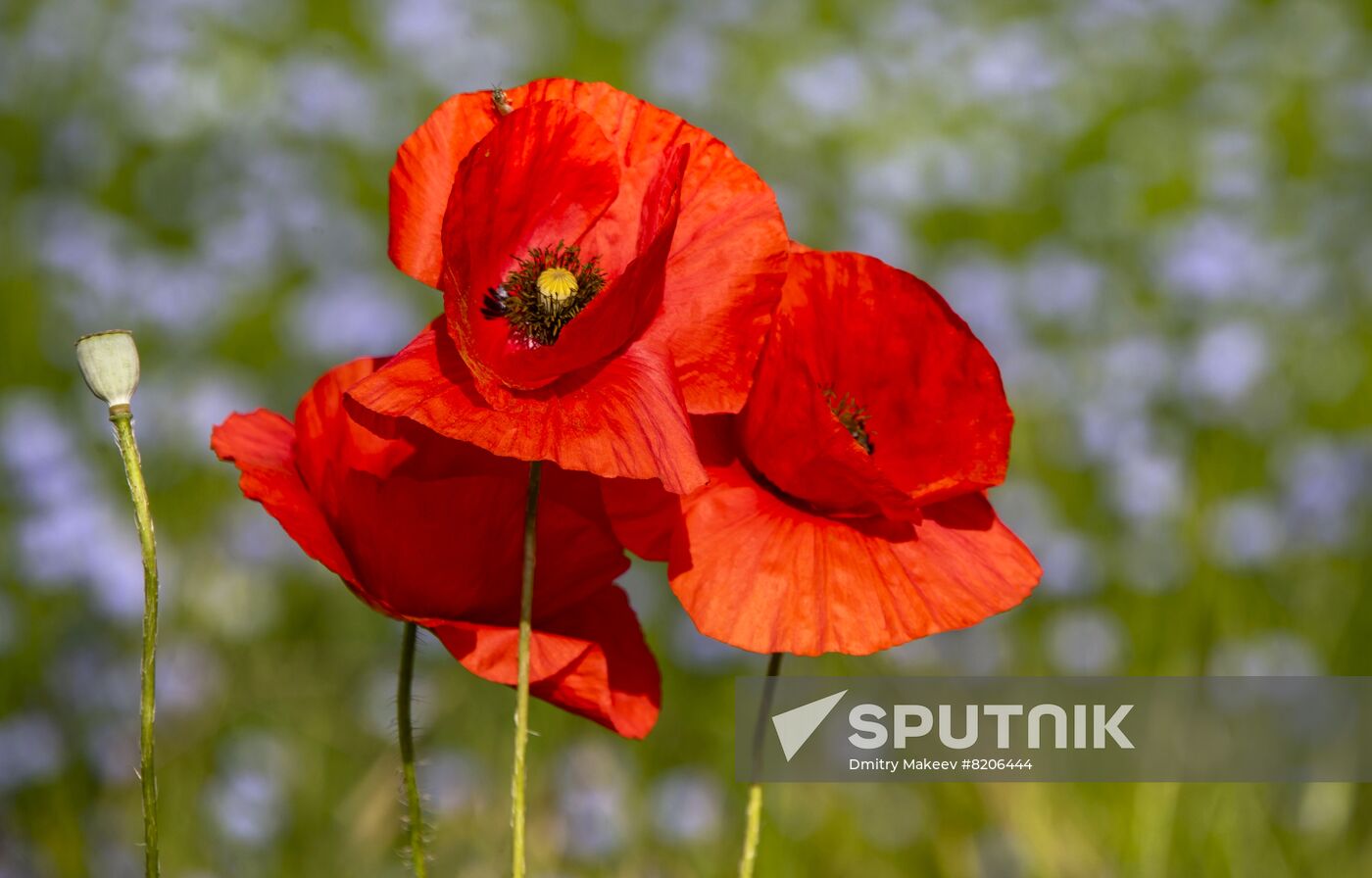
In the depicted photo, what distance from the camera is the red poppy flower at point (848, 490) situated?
479mm

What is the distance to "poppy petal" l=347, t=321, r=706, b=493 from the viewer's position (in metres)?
0.44

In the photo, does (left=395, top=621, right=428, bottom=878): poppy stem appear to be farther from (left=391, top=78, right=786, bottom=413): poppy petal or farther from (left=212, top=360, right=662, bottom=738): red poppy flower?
(left=391, top=78, right=786, bottom=413): poppy petal

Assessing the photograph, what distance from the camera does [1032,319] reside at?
2197 mm

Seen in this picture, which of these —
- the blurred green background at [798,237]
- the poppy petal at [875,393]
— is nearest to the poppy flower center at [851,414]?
the poppy petal at [875,393]

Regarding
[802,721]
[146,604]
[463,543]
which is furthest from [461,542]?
[802,721]

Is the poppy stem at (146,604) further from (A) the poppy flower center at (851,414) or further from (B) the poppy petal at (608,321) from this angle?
(A) the poppy flower center at (851,414)

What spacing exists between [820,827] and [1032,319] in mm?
982

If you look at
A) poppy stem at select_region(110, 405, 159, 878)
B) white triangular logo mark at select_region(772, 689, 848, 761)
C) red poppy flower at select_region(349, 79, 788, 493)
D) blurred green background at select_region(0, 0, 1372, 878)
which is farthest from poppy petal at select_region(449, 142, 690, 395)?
blurred green background at select_region(0, 0, 1372, 878)

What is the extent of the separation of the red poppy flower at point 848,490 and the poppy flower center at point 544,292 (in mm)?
63

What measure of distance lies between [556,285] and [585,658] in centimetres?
13

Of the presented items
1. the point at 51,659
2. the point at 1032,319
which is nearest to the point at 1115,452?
the point at 1032,319

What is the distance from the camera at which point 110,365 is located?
46 cm

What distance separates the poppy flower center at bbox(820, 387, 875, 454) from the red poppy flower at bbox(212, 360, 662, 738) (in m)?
0.10

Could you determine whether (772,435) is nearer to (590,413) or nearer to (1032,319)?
(590,413)
